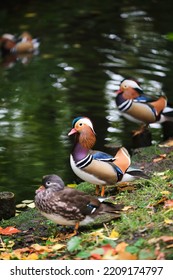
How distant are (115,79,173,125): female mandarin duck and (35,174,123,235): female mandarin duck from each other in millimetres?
2978

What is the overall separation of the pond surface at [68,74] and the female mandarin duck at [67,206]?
5.65ft

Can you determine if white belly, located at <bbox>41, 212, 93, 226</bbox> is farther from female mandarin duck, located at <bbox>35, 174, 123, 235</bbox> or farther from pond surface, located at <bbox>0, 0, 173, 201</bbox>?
pond surface, located at <bbox>0, 0, 173, 201</bbox>

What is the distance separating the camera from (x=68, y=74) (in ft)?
37.6

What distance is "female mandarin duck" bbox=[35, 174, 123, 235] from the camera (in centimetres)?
554

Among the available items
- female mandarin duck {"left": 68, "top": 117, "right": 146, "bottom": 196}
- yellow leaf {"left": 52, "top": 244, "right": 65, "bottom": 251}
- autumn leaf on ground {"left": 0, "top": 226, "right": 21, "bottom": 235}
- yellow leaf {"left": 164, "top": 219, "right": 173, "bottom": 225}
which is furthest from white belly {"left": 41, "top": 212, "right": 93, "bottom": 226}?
female mandarin duck {"left": 68, "top": 117, "right": 146, "bottom": 196}

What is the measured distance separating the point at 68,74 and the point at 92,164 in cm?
517

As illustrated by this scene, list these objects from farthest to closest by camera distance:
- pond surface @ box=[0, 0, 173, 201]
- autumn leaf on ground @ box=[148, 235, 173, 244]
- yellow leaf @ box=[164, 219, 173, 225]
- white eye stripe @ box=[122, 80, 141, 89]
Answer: white eye stripe @ box=[122, 80, 141, 89]
pond surface @ box=[0, 0, 173, 201]
yellow leaf @ box=[164, 219, 173, 225]
autumn leaf on ground @ box=[148, 235, 173, 244]

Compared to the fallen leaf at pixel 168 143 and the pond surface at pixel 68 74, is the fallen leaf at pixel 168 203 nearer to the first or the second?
the pond surface at pixel 68 74

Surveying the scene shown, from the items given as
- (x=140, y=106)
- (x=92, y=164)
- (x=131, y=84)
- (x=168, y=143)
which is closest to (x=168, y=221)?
(x=92, y=164)

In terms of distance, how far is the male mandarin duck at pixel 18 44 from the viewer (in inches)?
514

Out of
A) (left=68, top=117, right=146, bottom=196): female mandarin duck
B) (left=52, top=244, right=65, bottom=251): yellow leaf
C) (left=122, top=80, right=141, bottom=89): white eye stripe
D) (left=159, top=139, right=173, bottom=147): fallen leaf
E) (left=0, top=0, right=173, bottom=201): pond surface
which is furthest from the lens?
(left=122, top=80, right=141, bottom=89): white eye stripe

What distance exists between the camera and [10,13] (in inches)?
615

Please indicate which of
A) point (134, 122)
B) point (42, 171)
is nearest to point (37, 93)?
point (134, 122)

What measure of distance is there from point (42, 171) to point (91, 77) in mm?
3588
